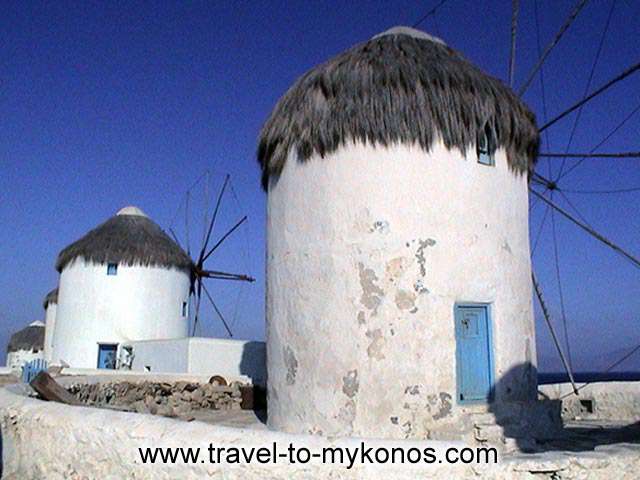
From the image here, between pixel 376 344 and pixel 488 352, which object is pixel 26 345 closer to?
pixel 376 344

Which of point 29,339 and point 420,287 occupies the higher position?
point 420,287

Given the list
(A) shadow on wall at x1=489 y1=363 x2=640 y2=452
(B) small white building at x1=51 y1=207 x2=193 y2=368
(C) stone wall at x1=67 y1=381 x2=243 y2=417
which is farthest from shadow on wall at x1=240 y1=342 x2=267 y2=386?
(A) shadow on wall at x1=489 y1=363 x2=640 y2=452

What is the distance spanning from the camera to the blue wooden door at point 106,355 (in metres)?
21.7

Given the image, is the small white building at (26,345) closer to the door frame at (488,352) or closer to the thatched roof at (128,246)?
the thatched roof at (128,246)

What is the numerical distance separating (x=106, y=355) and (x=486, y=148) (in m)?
17.3

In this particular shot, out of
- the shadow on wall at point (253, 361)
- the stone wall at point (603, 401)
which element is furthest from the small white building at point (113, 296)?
the stone wall at point (603, 401)

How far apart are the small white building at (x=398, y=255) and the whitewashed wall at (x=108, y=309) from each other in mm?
14181

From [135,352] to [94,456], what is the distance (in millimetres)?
15544

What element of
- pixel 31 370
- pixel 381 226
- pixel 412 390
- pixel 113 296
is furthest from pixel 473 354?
pixel 113 296

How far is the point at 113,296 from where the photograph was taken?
21.8m

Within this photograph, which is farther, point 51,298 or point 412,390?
point 51,298

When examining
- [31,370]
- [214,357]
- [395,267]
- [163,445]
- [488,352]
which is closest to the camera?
[163,445]

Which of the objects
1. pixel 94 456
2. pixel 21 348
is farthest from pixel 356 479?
pixel 21 348

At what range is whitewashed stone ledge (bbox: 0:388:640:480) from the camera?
4.21 m
